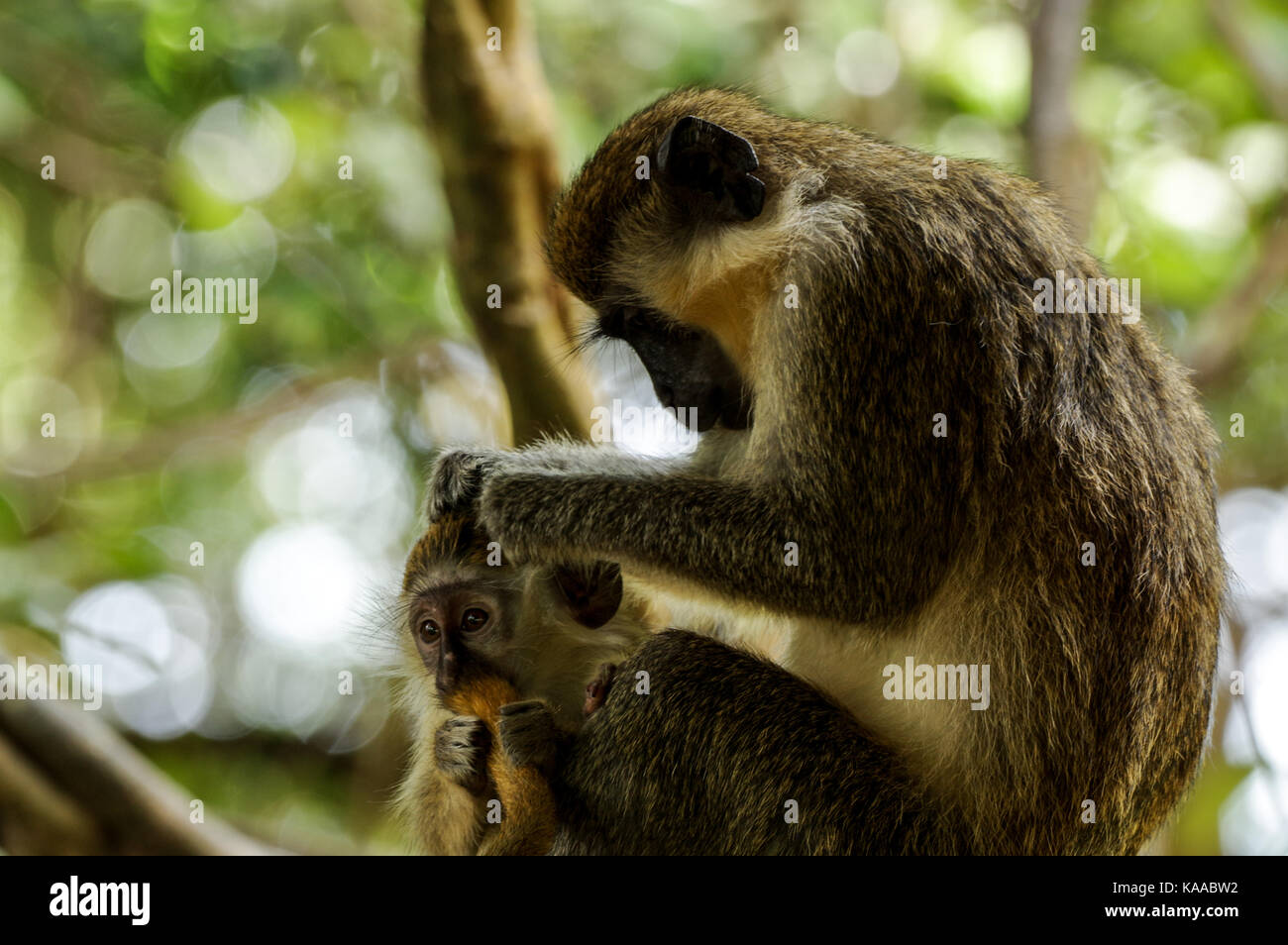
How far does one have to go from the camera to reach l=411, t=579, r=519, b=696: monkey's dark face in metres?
3.83

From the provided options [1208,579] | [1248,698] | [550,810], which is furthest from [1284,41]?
[550,810]

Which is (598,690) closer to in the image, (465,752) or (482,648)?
(465,752)

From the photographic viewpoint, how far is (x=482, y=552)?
4004mm

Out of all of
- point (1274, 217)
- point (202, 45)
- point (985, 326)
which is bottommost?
point (985, 326)

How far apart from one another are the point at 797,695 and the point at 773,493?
0.56 meters

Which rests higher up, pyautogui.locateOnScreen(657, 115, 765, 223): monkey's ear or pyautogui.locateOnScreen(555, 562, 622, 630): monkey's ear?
pyautogui.locateOnScreen(657, 115, 765, 223): monkey's ear

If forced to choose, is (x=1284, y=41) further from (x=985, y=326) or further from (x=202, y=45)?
(x=202, y=45)

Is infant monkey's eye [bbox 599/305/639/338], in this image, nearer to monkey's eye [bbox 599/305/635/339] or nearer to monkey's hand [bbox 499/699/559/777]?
monkey's eye [bbox 599/305/635/339]
